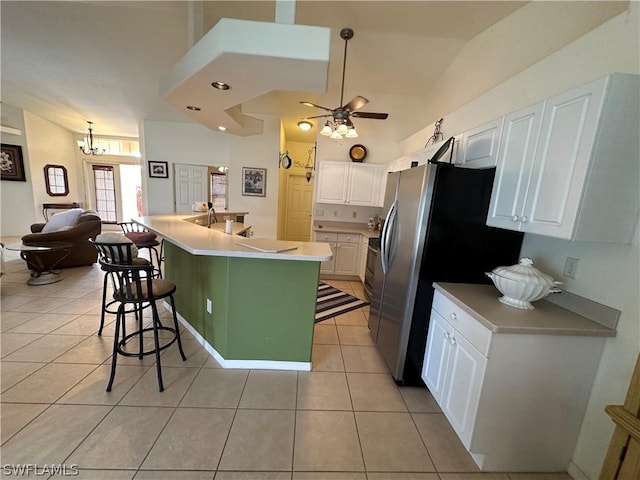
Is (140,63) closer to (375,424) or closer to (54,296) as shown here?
(54,296)

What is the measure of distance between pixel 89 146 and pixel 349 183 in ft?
21.6

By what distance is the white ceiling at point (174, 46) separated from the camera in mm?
2621

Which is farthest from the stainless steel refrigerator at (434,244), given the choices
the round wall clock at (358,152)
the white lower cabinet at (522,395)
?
the round wall clock at (358,152)

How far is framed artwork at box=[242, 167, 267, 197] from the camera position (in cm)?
577

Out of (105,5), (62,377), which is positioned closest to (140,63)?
(105,5)

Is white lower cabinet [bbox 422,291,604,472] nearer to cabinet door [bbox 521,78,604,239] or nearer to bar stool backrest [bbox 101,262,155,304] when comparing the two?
cabinet door [bbox 521,78,604,239]

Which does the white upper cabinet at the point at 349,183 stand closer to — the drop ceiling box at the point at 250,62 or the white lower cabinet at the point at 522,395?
the drop ceiling box at the point at 250,62

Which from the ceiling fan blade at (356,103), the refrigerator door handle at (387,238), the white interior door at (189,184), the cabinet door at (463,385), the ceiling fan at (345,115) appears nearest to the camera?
the cabinet door at (463,385)

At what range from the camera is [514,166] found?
1664 millimetres

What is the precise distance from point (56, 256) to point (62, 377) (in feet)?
9.90

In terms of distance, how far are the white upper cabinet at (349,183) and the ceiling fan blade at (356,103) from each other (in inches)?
59.6

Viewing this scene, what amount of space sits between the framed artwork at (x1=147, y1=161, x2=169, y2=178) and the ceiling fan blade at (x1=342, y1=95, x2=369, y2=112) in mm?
5009

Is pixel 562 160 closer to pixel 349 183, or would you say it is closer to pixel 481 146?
pixel 481 146

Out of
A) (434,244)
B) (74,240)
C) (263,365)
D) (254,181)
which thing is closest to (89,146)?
(74,240)
